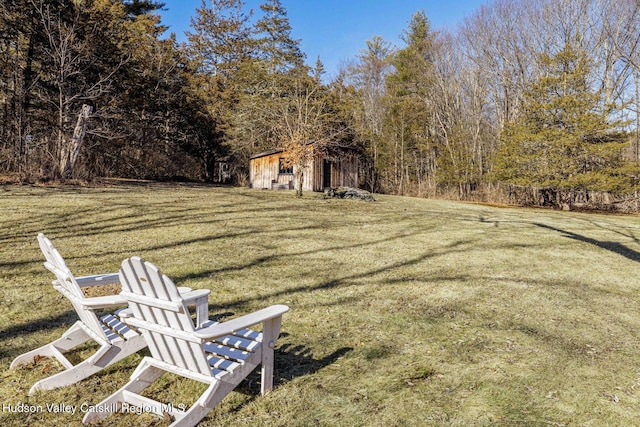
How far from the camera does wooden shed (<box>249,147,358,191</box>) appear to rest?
22.8 metres

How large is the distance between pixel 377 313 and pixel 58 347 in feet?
9.48

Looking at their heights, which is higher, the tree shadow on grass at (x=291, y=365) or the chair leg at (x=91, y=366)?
the chair leg at (x=91, y=366)

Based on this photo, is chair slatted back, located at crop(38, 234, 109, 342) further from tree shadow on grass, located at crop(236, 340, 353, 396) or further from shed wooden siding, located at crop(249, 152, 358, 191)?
shed wooden siding, located at crop(249, 152, 358, 191)

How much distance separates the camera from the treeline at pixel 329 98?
18375 mm

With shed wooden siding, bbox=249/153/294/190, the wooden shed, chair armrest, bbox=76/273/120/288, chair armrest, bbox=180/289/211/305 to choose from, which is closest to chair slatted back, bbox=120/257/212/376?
chair armrest, bbox=180/289/211/305

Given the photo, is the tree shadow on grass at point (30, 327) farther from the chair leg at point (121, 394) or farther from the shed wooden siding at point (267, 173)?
the shed wooden siding at point (267, 173)

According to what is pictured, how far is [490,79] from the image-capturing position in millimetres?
25672

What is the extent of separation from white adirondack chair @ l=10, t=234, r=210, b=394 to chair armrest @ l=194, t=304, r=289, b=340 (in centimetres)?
66

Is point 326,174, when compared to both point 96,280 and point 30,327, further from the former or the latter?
point 96,280

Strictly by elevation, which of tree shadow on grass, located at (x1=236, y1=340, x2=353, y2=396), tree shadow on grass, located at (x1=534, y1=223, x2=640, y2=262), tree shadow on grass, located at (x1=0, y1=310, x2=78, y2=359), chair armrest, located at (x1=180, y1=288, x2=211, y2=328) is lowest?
tree shadow on grass, located at (x1=236, y1=340, x2=353, y2=396)

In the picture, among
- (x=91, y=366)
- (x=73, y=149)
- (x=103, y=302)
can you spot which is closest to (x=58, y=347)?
(x=91, y=366)

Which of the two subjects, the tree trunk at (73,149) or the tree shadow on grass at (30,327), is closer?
the tree shadow on grass at (30,327)

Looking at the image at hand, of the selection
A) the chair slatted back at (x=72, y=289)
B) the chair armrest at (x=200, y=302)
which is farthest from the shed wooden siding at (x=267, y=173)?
the chair slatted back at (x=72, y=289)

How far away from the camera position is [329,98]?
2605cm
